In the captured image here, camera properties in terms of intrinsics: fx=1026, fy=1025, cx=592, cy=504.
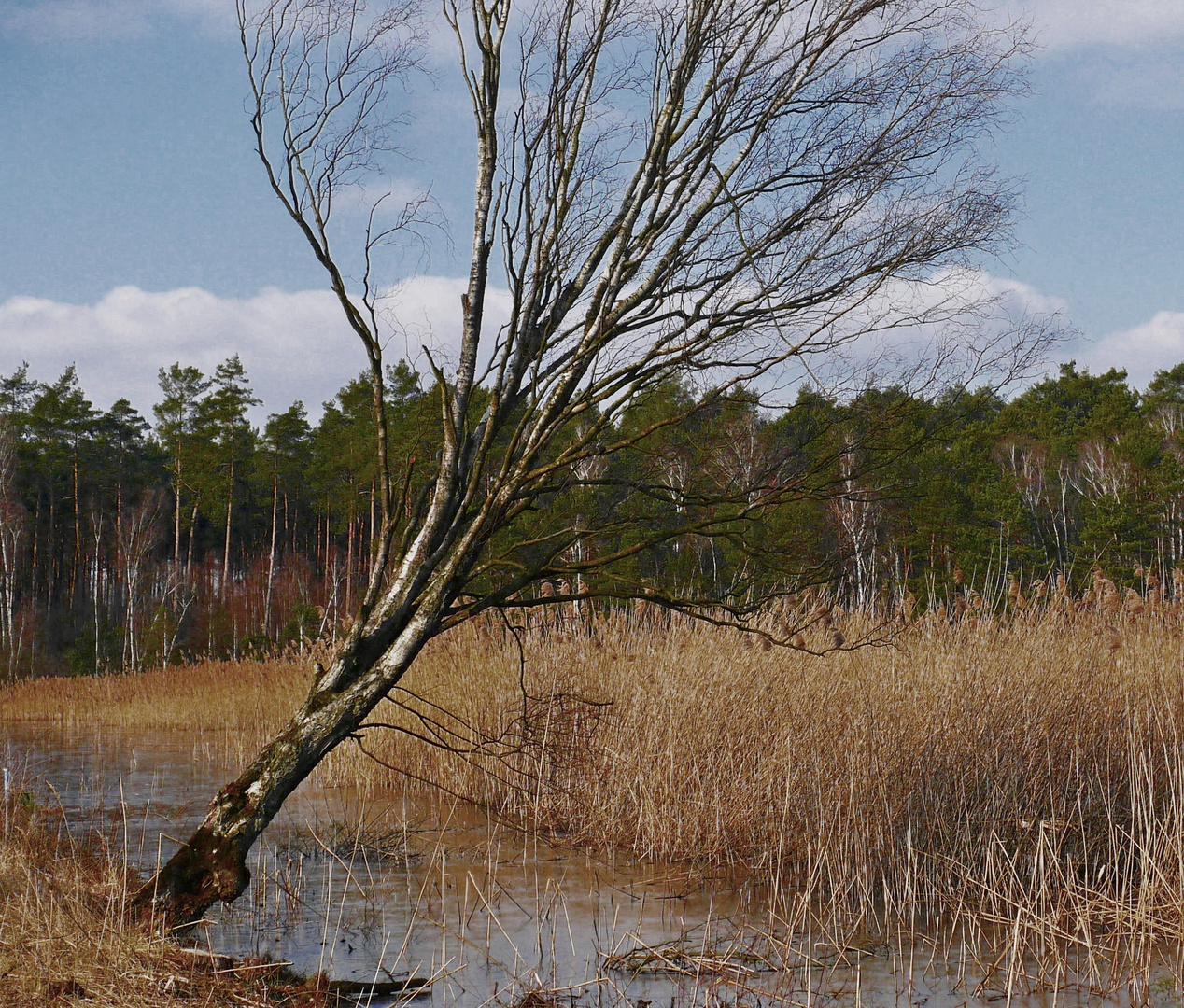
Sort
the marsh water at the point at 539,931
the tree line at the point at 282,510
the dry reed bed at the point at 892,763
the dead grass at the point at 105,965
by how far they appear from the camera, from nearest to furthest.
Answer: the dead grass at the point at 105,965
the marsh water at the point at 539,931
the dry reed bed at the point at 892,763
the tree line at the point at 282,510

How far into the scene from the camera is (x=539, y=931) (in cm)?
461

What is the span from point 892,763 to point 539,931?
266 centimetres

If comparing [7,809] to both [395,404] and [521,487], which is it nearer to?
[521,487]

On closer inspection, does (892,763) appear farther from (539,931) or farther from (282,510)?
(282,510)

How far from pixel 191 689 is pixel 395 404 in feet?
94.5

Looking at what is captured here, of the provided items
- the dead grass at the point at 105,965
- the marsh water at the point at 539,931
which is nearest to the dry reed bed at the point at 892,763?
the marsh water at the point at 539,931

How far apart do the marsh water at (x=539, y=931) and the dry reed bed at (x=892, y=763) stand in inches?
12.2

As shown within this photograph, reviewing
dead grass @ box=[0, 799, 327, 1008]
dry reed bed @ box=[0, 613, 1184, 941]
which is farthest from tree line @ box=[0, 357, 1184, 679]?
dead grass @ box=[0, 799, 327, 1008]

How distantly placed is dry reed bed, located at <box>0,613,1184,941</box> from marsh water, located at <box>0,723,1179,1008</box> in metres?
0.31

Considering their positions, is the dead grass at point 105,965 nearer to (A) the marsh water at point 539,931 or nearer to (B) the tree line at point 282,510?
(A) the marsh water at point 539,931

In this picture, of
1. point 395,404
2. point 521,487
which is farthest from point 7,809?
point 395,404

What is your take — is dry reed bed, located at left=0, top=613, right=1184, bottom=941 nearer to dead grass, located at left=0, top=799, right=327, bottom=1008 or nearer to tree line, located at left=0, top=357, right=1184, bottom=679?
dead grass, located at left=0, top=799, right=327, bottom=1008

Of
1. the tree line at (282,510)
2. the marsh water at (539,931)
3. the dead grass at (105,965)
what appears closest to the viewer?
the dead grass at (105,965)

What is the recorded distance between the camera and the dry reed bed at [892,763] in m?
5.48
